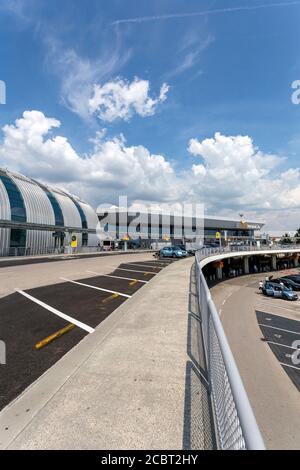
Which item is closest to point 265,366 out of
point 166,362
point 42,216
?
point 166,362

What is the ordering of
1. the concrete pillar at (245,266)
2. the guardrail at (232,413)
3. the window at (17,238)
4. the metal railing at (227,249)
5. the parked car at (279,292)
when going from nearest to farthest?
the guardrail at (232,413), the metal railing at (227,249), the parked car at (279,292), the window at (17,238), the concrete pillar at (245,266)

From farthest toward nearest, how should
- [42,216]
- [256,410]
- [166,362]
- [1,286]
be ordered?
[42,216] < [1,286] < [256,410] < [166,362]

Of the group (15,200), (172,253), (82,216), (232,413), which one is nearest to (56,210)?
(82,216)

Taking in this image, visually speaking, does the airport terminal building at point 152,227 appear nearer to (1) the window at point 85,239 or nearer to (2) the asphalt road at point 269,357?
(1) the window at point 85,239

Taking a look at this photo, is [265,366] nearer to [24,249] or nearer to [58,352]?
[58,352]

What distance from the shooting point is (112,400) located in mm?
3504

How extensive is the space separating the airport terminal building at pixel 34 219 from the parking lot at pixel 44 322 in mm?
24607

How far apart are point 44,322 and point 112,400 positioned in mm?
4504

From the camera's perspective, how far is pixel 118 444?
2717 millimetres

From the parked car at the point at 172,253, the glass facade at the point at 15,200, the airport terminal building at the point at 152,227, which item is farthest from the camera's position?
the airport terminal building at the point at 152,227

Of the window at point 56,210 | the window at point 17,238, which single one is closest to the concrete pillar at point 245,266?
the window at point 56,210

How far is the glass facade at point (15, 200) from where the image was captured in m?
34.7
